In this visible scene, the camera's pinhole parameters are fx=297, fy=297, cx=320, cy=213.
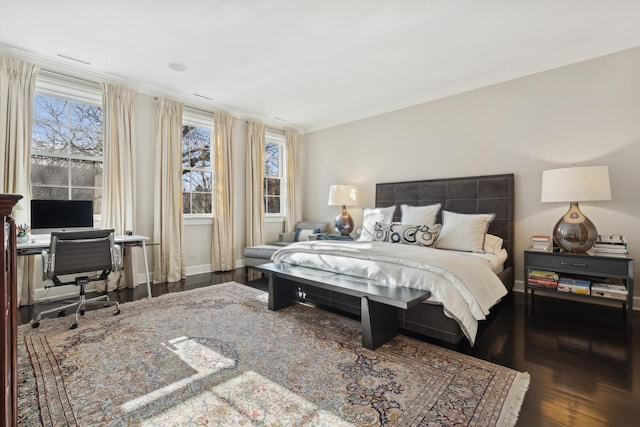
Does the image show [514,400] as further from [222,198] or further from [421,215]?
[222,198]

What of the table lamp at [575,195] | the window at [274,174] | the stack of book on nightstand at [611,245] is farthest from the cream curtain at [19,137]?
the stack of book on nightstand at [611,245]

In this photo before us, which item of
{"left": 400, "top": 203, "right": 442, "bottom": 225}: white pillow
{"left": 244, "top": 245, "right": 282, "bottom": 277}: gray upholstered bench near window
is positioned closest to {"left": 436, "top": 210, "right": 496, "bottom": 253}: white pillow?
{"left": 400, "top": 203, "right": 442, "bottom": 225}: white pillow

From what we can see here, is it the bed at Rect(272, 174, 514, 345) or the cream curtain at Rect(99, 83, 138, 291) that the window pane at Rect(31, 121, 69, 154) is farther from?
the bed at Rect(272, 174, 514, 345)

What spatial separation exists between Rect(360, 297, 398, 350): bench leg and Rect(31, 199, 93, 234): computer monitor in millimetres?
3186

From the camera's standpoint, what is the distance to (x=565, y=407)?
61.1 inches

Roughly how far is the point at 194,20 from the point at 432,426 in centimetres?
340

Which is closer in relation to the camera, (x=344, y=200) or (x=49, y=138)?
(x=49, y=138)

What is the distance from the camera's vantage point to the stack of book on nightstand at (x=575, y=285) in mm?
2797

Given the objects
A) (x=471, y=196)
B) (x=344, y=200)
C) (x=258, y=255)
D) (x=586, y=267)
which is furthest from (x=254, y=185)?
(x=586, y=267)

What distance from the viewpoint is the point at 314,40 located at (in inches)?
115

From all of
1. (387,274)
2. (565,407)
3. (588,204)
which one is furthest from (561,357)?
(588,204)

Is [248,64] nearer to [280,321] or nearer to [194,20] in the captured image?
[194,20]

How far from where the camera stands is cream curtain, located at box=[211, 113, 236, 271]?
4770 mm

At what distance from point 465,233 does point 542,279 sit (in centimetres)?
83
